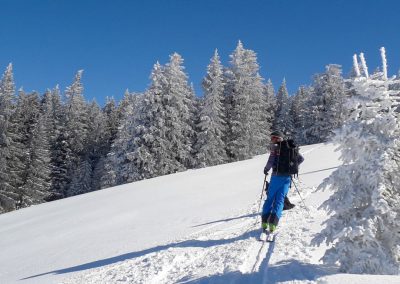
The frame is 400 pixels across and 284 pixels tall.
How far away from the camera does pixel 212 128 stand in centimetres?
4150

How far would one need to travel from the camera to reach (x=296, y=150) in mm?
8953

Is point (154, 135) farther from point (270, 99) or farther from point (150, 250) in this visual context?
point (270, 99)

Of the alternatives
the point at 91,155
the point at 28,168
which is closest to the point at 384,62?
the point at 28,168

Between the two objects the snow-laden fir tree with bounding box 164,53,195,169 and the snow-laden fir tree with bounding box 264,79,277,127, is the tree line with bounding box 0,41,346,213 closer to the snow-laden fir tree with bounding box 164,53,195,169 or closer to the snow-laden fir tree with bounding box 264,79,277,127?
the snow-laden fir tree with bounding box 164,53,195,169

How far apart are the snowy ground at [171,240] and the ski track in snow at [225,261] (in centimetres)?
2

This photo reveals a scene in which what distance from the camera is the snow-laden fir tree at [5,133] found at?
3897 centimetres

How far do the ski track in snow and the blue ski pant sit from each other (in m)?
0.52

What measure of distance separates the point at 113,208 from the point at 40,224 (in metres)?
2.84

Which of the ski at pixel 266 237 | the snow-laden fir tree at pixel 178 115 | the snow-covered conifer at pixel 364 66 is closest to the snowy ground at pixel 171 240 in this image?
the ski at pixel 266 237

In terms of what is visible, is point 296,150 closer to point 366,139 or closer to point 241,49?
point 366,139

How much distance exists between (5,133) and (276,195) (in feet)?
130

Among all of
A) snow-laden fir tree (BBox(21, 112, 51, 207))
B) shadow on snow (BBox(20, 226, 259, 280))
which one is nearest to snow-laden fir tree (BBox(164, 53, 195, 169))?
snow-laden fir tree (BBox(21, 112, 51, 207))

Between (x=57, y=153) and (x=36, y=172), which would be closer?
(x=36, y=172)

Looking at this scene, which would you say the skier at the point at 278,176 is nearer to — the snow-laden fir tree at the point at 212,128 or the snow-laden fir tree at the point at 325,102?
the snow-laden fir tree at the point at 212,128
